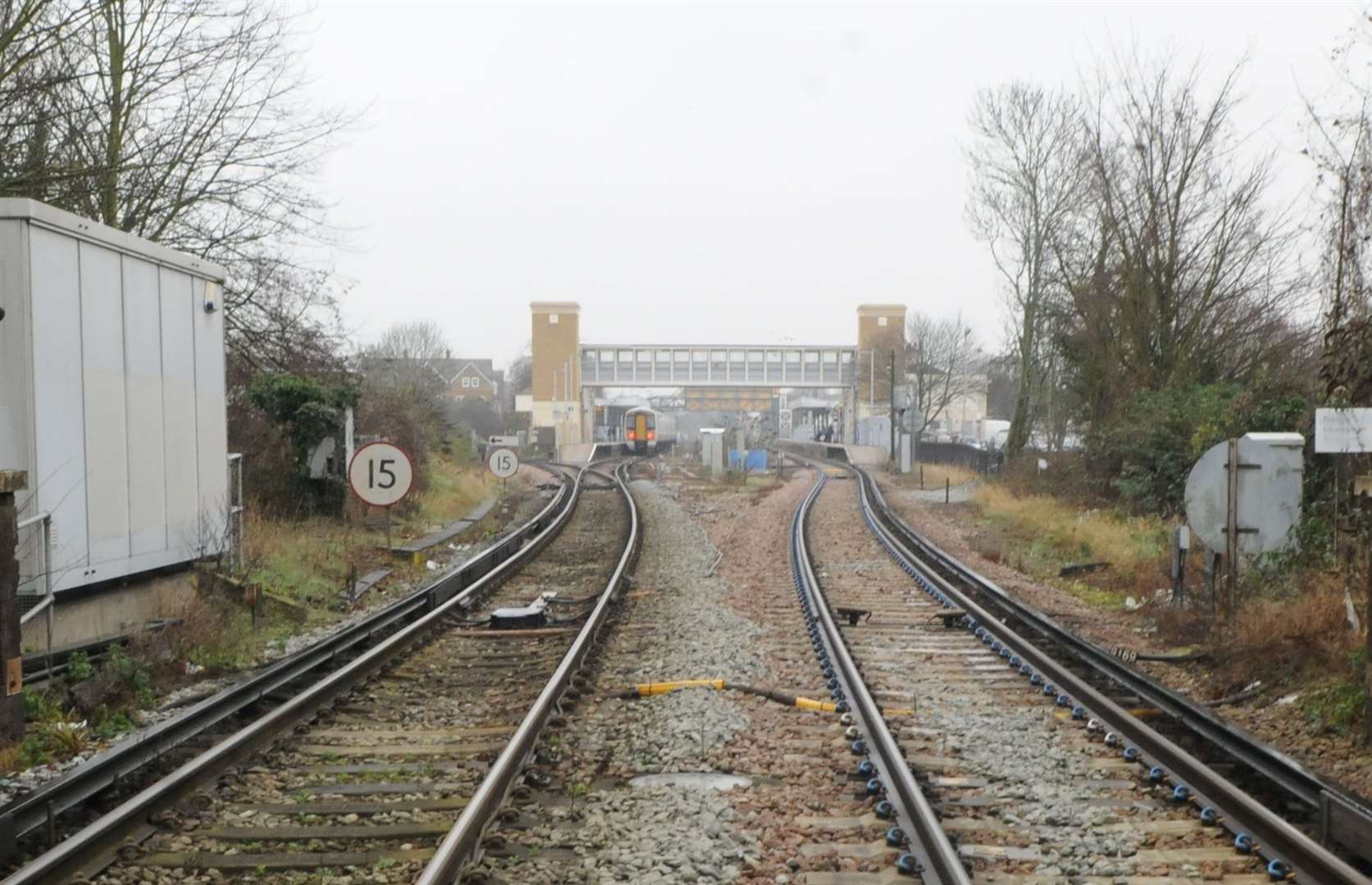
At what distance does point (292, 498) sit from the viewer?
18.5m

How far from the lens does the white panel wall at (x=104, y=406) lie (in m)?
8.94

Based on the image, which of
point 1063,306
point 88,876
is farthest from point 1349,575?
point 1063,306

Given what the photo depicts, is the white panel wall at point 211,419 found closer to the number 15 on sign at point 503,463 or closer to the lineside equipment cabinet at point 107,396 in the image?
the lineside equipment cabinet at point 107,396

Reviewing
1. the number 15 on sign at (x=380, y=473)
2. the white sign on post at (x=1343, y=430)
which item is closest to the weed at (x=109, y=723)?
the number 15 on sign at (x=380, y=473)

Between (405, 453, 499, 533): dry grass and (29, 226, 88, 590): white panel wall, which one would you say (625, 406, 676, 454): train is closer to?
(405, 453, 499, 533): dry grass

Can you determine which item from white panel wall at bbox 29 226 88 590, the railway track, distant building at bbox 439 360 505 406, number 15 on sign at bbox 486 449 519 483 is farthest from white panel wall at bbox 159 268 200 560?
distant building at bbox 439 360 505 406

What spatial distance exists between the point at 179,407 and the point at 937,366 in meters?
63.4

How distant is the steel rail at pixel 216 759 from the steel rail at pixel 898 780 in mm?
3350

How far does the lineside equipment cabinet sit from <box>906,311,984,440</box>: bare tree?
42491 millimetres

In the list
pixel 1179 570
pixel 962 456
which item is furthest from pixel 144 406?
pixel 962 456

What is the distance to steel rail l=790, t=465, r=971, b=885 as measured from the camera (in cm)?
465

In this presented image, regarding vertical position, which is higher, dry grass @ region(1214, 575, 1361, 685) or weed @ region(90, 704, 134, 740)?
dry grass @ region(1214, 575, 1361, 685)

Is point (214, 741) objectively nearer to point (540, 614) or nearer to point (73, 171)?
point (540, 614)

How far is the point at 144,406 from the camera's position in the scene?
9930 millimetres
